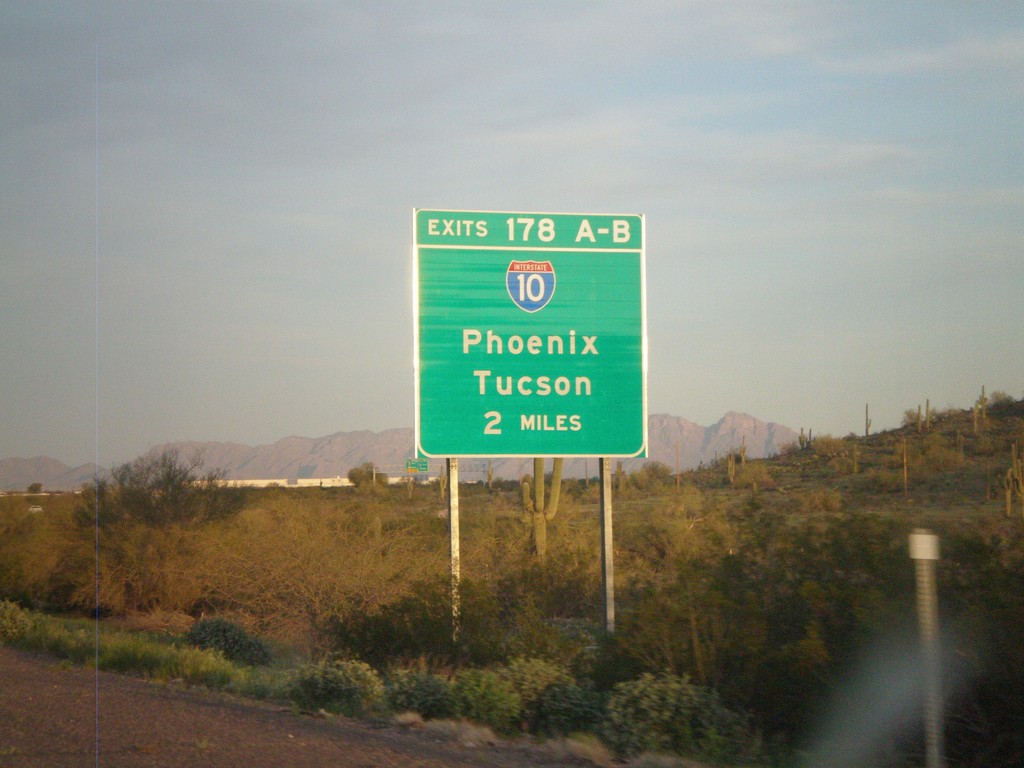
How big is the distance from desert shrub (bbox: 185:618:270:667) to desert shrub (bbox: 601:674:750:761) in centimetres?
1019

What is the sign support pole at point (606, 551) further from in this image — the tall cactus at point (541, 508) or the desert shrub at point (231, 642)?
the tall cactus at point (541, 508)

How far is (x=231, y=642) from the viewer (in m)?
18.1

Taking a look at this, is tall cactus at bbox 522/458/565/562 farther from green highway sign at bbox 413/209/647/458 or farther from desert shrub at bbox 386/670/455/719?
desert shrub at bbox 386/670/455/719

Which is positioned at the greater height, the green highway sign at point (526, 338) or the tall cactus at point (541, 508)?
the green highway sign at point (526, 338)

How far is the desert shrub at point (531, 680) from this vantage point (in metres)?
10.1

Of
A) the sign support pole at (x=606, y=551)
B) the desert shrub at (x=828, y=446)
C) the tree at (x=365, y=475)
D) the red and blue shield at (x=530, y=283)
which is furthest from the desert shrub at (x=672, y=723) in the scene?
the tree at (x=365, y=475)

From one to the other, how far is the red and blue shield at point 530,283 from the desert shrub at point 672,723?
5.84 metres

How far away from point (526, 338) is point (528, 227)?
1.53 meters

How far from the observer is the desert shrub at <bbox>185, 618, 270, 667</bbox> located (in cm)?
1792

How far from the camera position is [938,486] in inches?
1674

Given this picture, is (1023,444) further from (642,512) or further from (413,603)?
(413,603)

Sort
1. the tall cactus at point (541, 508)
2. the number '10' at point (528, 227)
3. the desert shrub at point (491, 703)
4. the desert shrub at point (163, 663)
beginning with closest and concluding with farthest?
the desert shrub at point (491, 703), the desert shrub at point (163, 663), the number '10' at point (528, 227), the tall cactus at point (541, 508)

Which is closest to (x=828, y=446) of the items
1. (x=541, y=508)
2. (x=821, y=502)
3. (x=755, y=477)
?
(x=755, y=477)

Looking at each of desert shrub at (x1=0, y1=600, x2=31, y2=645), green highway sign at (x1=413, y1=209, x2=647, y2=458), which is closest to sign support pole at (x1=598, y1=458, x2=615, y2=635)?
green highway sign at (x1=413, y1=209, x2=647, y2=458)
